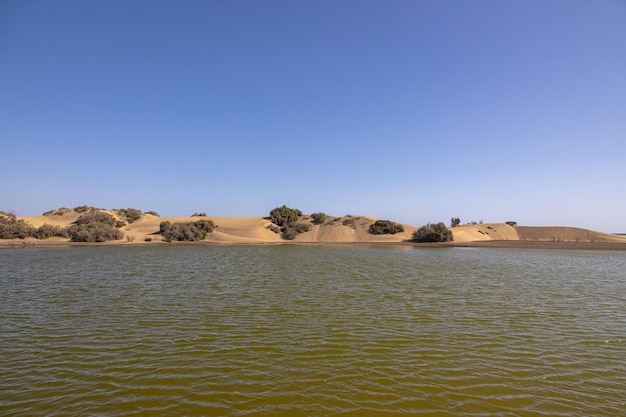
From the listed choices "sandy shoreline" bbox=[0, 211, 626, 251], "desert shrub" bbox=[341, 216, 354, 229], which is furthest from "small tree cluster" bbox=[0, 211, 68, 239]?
"desert shrub" bbox=[341, 216, 354, 229]

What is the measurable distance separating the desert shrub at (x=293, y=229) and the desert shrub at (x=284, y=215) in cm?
202

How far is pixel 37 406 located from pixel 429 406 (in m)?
6.89

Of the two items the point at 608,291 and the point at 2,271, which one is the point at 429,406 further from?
the point at 2,271

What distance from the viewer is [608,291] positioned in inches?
602

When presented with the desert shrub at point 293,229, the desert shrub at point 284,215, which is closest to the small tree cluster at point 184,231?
the desert shrub at point 284,215

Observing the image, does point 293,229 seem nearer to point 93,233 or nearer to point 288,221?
point 288,221

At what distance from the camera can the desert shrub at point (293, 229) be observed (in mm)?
59250

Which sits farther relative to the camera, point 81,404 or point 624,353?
point 624,353

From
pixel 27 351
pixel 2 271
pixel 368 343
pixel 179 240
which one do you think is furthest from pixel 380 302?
pixel 179 240

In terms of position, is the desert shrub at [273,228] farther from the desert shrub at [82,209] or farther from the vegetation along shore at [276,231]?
the desert shrub at [82,209]

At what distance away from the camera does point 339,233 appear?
60.6 m

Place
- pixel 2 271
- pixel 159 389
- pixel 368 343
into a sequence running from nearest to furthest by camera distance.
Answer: pixel 159 389 → pixel 368 343 → pixel 2 271

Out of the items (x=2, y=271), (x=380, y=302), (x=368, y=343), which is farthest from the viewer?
(x=2, y=271)

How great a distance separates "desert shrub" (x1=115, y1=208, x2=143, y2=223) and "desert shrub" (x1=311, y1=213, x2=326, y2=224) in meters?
36.6
